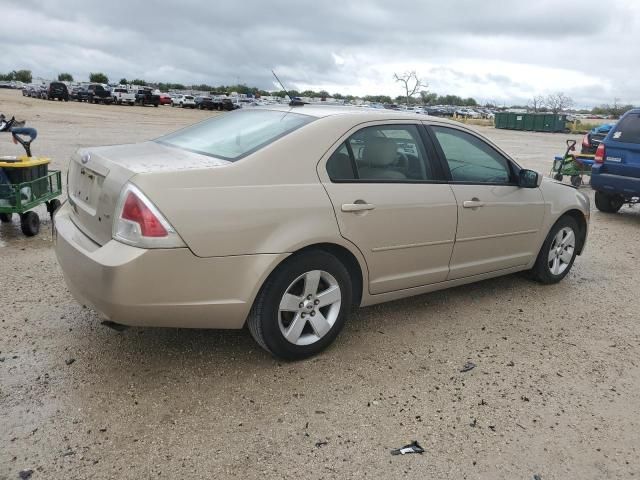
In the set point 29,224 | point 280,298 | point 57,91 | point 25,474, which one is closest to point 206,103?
point 57,91

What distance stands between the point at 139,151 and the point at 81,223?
1.94ft

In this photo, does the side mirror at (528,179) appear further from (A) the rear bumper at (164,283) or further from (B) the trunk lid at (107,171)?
(B) the trunk lid at (107,171)

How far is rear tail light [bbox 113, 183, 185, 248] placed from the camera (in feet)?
9.52

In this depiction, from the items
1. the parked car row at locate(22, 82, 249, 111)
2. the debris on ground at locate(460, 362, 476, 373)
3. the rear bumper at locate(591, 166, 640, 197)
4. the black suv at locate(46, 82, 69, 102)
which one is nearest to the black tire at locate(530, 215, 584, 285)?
the debris on ground at locate(460, 362, 476, 373)

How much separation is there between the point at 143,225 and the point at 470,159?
2.74 meters

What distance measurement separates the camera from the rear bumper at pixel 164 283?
9.58 feet

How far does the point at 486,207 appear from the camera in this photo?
441 cm

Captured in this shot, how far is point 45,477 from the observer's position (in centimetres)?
245

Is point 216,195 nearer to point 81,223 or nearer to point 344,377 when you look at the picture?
point 81,223

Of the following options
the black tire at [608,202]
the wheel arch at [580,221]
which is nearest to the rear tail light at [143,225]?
the wheel arch at [580,221]

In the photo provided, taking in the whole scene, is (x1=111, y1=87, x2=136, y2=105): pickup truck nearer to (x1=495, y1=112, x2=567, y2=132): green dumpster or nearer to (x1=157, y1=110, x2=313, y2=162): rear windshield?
(x1=495, y1=112, x2=567, y2=132): green dumpster

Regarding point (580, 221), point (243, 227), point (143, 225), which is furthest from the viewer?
point (580, 221)

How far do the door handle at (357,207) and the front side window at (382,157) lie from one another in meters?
0.18

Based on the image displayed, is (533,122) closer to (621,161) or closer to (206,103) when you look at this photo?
(206,103)
